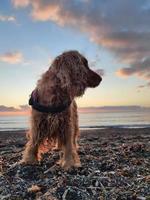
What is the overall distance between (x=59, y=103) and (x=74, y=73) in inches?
25.7

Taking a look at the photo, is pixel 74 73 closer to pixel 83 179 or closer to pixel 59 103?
pixel 59 103

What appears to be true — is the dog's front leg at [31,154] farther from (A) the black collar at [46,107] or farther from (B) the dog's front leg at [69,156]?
(A) the black collar at [46,107]

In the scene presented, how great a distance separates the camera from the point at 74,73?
7238mm

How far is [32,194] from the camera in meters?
5.64

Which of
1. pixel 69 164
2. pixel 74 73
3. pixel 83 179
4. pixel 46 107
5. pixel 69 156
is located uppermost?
pixel 74 73

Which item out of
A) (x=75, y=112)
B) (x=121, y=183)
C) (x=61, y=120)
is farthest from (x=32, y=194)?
(x=75, y=112)

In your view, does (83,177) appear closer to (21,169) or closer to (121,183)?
(121,183)

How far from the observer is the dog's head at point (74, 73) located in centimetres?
707

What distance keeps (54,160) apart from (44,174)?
1.20 metres

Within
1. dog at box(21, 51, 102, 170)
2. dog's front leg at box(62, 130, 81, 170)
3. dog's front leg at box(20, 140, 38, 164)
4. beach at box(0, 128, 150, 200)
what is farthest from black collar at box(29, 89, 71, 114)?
beach at box(0, 128, 150, 200)

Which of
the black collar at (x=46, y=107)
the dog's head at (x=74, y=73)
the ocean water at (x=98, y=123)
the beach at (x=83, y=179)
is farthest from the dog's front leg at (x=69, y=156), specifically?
the ocean water at (x=98, y=123)

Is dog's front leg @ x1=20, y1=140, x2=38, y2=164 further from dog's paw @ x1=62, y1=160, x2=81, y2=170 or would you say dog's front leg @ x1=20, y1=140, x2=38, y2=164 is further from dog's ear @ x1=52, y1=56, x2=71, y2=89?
dog's ear @ x1=52, y1=56, x2=71, y2=89

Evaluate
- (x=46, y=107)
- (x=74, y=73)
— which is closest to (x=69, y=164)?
(x=46, y=107)

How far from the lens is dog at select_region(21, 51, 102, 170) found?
276 inches
